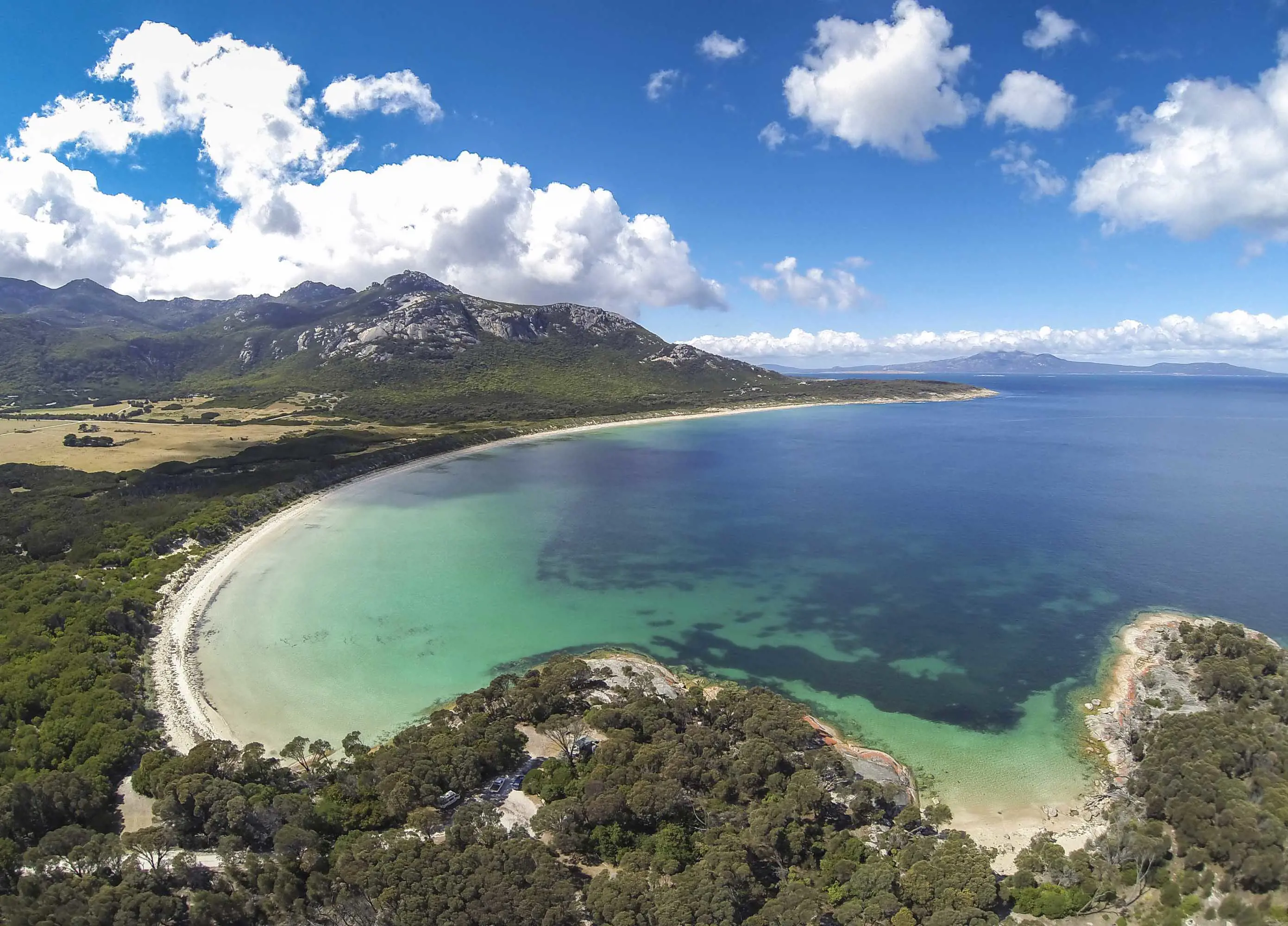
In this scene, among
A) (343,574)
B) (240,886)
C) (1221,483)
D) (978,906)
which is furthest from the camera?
(1221,483)

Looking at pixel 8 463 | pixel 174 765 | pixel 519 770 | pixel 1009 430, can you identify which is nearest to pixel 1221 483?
pixel 1009 430

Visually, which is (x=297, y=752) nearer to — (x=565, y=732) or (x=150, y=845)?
(x=150, y=845)

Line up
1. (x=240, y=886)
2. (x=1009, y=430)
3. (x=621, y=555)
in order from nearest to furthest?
1. (x=240, y=886)
2. (x=621, y=555)
3. (x=1009, y=430)

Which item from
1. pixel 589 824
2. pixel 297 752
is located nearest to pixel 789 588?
pixel 589 824

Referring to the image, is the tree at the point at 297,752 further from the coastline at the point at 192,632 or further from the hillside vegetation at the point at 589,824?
the coastline at the point at 192,632

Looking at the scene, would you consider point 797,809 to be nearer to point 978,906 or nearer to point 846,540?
point 978,906

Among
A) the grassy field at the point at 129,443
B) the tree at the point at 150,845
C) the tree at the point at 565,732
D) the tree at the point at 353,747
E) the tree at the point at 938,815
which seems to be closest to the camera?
the tree at the point at 150,845

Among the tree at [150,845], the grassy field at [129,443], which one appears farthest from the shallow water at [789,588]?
the grassy field at [129,443]

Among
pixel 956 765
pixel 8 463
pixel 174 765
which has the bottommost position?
pixel 956 765

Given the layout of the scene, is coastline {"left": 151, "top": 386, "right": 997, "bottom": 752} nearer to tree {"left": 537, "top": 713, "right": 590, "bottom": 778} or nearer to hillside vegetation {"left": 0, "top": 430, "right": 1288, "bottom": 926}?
hillside vegetation {"left": 0, "top": 430, "right": 1288, "bottom": 926}
